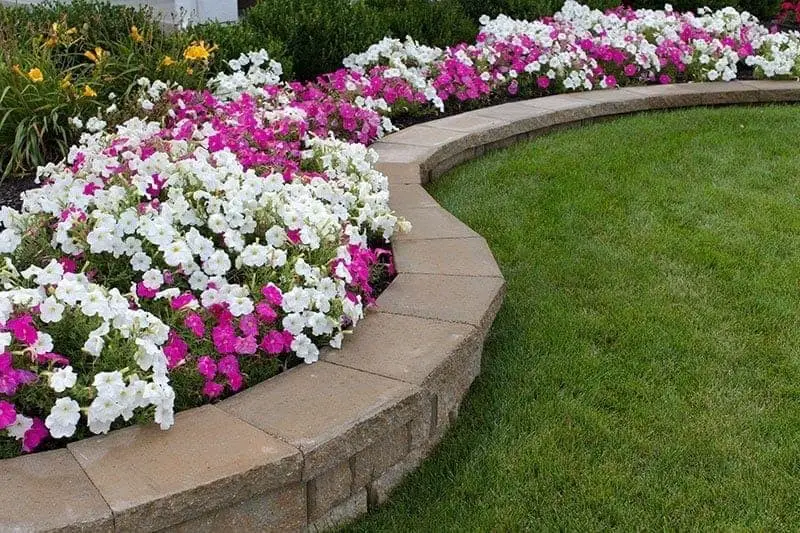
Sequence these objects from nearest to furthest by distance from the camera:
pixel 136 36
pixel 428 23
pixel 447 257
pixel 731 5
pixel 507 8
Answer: pixel 447 257 → pixel 136 36 → pixel 428 23 → pixel 507 8 → pixel 731 5

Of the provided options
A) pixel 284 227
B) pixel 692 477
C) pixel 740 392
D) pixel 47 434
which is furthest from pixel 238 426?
pixel 740 392

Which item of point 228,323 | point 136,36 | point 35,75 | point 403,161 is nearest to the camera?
point 228,323

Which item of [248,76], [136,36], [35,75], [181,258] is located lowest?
[181,258]

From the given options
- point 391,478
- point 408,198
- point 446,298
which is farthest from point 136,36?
point 391,478

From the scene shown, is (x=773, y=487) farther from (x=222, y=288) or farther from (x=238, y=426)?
(x=222, y=288)

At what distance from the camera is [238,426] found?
83.1 inches

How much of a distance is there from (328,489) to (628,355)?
1228 millimetres

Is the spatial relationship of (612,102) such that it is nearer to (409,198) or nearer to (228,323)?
(409,198)

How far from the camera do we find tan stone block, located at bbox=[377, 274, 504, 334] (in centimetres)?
273

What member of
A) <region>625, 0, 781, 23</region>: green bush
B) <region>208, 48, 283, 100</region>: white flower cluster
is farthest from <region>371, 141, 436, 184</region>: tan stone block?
Result: <region>625, 0, 781, 23</region>: green bush

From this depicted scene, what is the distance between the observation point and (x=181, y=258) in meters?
2.55

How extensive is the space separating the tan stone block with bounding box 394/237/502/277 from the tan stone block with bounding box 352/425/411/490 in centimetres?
86

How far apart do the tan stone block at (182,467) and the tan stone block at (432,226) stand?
147 centimetres

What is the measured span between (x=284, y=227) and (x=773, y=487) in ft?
5.27
